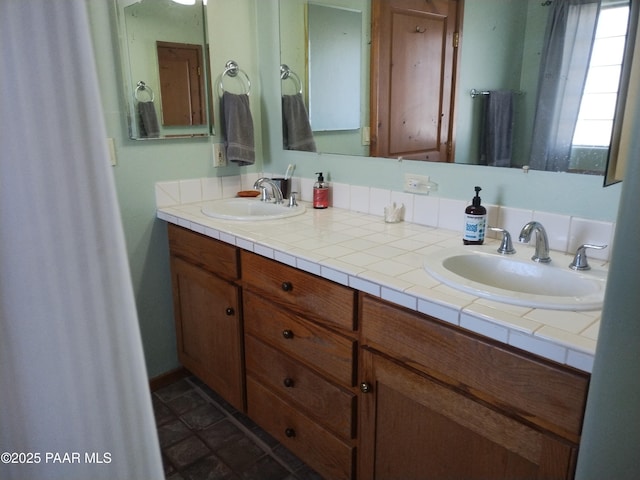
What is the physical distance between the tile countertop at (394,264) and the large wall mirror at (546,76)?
0.95 ft

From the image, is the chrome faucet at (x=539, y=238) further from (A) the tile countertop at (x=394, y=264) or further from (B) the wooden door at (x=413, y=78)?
(B) the wooden door at (x=413, y=78)

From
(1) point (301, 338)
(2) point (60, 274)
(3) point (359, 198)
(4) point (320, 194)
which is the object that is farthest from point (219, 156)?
(2) point (60, 274)

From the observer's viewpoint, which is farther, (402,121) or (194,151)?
(194,151)

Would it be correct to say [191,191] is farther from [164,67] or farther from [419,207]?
[419,207]

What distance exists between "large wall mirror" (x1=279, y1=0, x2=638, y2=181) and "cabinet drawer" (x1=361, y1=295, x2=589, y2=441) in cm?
62

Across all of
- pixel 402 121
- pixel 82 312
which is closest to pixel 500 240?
pixel 402 121

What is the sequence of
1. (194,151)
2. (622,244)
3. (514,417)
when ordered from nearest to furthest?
1. (622,244)
2. (514,417)
3. (194,151)

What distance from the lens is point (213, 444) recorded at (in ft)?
5.73

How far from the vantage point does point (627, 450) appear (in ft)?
1.36

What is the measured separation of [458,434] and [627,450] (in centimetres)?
64

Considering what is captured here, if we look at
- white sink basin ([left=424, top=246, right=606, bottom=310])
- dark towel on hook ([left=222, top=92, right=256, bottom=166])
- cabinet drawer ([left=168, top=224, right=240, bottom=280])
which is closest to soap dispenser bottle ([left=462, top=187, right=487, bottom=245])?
white sink basin ([left=424, top=246, right=606, bottom=310])

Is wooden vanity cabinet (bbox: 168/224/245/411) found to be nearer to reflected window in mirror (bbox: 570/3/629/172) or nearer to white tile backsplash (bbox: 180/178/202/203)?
white tile backsplash (bbox: 180/178/202/203)

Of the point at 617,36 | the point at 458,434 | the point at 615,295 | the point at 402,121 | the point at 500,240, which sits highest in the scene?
Result: the point at 617,36

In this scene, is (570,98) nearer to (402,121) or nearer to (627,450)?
(402,121)
